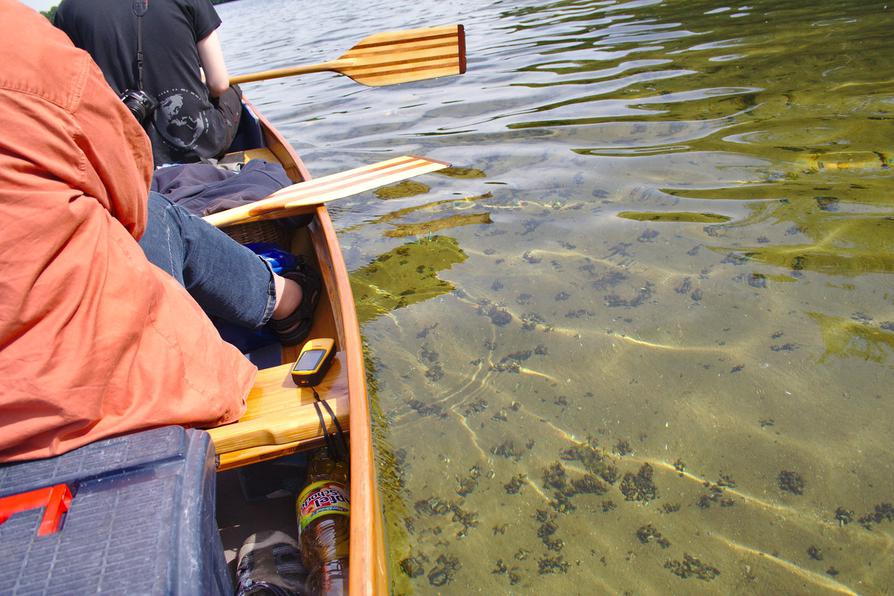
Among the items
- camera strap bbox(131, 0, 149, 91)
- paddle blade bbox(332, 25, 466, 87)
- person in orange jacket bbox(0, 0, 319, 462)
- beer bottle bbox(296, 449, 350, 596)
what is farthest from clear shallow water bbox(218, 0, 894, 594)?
camera strap bbox(131, 0, 149, 91)

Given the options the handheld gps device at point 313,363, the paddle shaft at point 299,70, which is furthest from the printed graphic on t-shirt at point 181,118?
the handheld gps device at point 313,363

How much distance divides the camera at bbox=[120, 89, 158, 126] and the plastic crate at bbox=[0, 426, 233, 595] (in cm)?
263

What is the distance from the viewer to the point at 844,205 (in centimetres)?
304

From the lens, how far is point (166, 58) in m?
3.44

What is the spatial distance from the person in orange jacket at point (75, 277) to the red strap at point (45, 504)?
0.28 feet

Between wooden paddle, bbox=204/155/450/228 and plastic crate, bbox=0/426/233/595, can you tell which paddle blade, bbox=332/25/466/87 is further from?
plastic crate, bbox=0/426/233/595

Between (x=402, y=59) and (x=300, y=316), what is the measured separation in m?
3.41

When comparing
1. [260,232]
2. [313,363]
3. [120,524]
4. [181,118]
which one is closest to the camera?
[120,524]

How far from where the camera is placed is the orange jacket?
1058 millimetres

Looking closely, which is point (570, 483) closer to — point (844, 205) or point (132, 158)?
point (132, 158)

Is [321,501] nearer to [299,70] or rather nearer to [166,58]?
[166,58]

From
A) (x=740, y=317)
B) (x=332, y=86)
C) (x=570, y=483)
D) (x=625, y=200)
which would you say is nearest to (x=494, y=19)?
(x=332, y=86)

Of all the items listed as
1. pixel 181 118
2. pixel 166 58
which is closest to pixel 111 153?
pixel 166 58

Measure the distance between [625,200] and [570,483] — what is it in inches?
79.9
